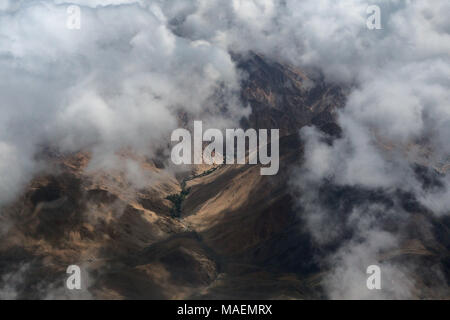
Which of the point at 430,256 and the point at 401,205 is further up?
the point at 401,205

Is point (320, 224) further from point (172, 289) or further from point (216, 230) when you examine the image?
point (172, 289)

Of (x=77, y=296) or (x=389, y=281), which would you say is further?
(x=389, y=281)

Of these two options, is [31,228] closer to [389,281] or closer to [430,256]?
[389,281]

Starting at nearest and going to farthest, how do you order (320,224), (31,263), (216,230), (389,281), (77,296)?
(77,296), (389,281), (31,263), (320,224), (216,230)

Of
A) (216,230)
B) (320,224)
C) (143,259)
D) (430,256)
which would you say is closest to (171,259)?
(143,259)

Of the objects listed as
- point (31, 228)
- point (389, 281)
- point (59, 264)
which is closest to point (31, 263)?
point (59, 264)

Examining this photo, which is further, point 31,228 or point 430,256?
point 31,228

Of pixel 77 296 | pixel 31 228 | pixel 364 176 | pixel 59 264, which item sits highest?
pixel 364 176

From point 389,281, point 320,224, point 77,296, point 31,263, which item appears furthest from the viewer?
point 320,224

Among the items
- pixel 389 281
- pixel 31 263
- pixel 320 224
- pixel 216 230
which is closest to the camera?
pixel 389 281
